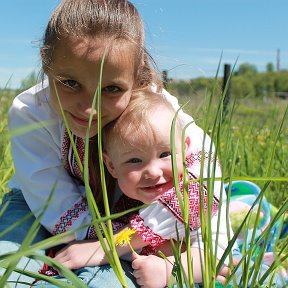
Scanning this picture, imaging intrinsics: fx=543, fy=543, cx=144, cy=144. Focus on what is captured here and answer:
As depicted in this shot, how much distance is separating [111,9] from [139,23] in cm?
9

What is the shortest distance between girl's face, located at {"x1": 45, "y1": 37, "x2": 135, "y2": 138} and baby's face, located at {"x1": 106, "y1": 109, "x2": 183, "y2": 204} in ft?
0.28

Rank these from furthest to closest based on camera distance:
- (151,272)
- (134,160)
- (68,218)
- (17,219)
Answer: (17,219) → (68,218) → (134,160) → (151,272)

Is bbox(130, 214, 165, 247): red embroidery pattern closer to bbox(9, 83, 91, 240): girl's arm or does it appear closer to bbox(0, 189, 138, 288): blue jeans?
bbox(0, 189, 138, 288): blue jeans

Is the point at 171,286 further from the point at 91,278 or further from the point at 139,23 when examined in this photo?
the point at 139,23

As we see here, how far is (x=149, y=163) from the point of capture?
116cm

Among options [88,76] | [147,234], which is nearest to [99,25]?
[88,76]

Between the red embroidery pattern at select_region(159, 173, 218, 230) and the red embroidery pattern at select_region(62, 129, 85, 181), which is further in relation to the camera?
the red embroidery pattern at select_region(62, 129, 85, 181)

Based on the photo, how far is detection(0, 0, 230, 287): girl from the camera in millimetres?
1135

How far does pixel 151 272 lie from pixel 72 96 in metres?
0.40

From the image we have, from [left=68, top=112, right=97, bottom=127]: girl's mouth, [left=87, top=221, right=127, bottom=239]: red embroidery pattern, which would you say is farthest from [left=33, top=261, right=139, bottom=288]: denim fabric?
[left=68, top=112, right=97, bottom=127]: girl's mouth

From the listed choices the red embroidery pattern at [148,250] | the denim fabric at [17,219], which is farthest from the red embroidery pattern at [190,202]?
the denim fabric at [17,219]

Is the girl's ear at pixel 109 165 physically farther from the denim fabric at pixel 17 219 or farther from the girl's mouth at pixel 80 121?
the denim fabric at pixel 17 219

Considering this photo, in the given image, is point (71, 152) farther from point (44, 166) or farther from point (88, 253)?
point (88, 253)

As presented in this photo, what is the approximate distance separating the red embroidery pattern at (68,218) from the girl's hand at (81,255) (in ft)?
0.25
